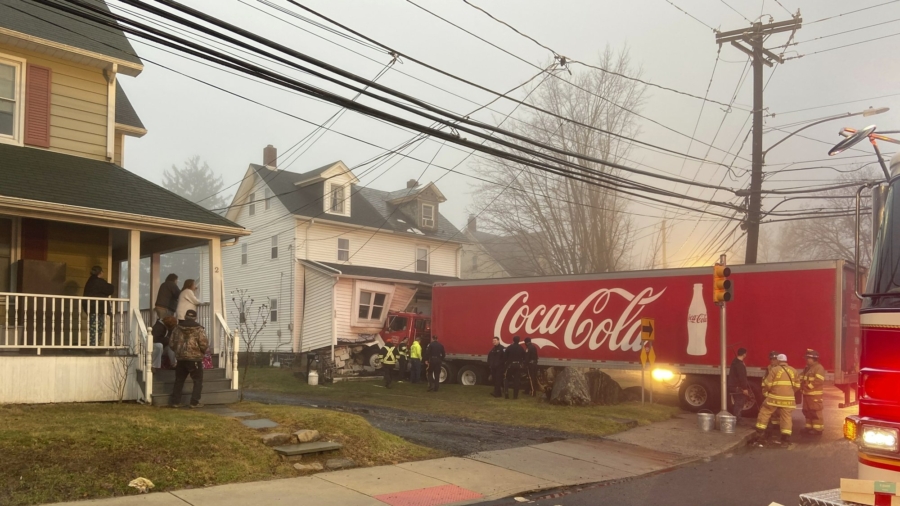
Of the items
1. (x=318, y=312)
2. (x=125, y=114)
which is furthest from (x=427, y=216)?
(x=125, y=114)

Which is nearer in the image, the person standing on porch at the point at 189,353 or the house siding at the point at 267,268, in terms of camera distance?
the person standing on porch at the point at 189,353

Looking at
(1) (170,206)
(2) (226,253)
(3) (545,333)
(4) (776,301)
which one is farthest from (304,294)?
(4) (776,301)

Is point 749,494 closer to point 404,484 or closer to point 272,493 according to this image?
point 404,484

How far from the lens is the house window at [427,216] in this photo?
125 ft

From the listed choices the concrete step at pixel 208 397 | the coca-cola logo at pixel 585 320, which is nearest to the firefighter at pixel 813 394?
the coca-cola logo at pixel 585 320

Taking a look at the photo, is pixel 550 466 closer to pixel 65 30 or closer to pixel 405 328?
pixel 65 30

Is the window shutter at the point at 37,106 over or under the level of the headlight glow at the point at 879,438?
over

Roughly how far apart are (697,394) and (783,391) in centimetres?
505

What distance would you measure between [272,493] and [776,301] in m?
13.5

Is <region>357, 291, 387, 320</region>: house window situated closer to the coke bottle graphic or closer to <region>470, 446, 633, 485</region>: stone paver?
the coke bottle graphic

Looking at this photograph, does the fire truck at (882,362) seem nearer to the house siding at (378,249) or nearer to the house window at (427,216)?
the house siding at (378,249)

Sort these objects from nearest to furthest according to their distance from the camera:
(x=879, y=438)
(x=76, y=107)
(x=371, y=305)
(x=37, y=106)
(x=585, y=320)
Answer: (x=879, y=438) → (x=37, y=106) → (x=76, y=107) → (x=585, y=320) → (x=371, y=305)

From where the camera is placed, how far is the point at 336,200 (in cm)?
3431

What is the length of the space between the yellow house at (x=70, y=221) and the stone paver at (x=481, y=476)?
17.3 feet
